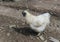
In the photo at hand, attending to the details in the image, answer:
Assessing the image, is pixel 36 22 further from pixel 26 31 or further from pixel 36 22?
pixel 26 31

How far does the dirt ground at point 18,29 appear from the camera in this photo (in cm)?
433

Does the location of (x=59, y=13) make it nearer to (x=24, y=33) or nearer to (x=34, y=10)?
(x=34, y=10)

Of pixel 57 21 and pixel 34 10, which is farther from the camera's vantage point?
pixel 34 10

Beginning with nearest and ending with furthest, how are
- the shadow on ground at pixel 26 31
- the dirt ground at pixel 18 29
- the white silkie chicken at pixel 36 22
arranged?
the white silkie chicken at pixel 36 22
the dirt ground at pixel 18 29
the shadow on ground at pixel 26 31

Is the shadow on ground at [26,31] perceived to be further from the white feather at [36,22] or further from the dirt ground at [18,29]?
the white feather at [36,22]

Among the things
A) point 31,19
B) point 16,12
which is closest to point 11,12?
point 16,12

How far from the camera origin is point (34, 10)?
571cm

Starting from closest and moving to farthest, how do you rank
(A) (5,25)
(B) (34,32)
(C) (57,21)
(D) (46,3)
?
(B) (34,32) → (A) (5,25) → (C) (57,21) → (D) (46,3)

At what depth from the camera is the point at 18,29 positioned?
4.65 metres

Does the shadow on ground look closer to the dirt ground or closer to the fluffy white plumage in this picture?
the dirt ground

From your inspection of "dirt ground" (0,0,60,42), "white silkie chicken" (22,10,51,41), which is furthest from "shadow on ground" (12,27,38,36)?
"white silkie chicken" (22,10,51,41)

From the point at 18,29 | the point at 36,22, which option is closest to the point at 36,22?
the point at 36,22

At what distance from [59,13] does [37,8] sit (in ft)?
2.26

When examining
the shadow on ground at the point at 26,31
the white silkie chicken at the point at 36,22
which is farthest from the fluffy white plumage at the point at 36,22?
the shadow on ground at the point at 26,31
